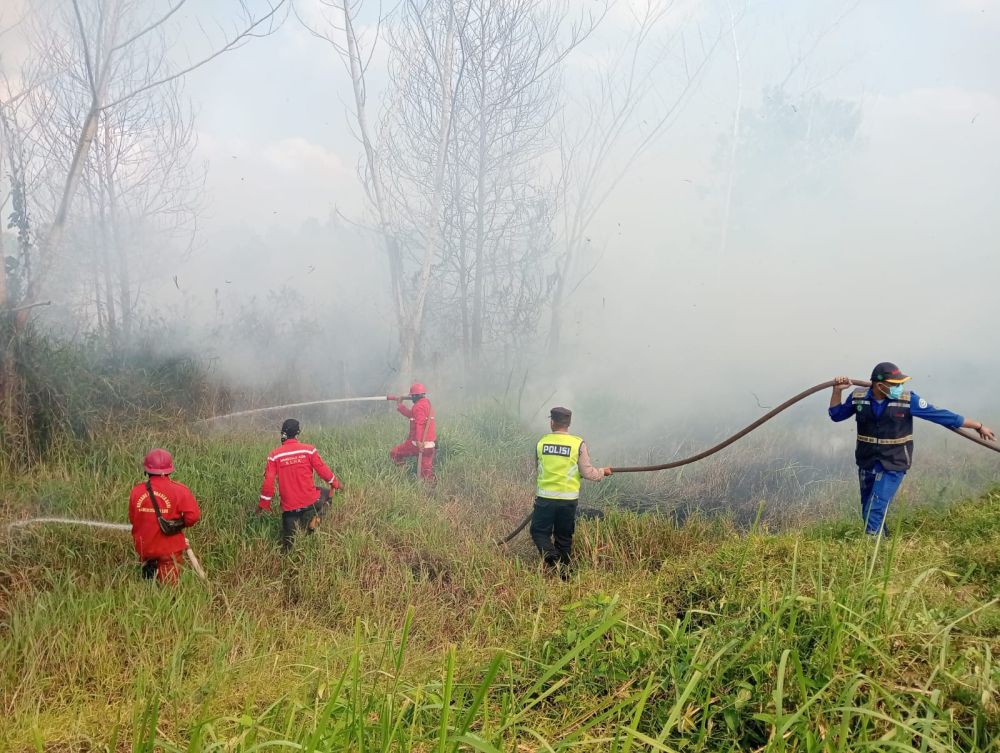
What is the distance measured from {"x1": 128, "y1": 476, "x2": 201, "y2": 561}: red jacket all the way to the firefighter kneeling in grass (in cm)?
85

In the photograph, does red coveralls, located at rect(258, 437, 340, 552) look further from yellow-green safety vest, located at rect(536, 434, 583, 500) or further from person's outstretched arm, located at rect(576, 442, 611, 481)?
person's outstretched arm, located at rect(576, 442, 611, 481)

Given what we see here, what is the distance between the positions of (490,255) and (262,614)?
39.6 ft

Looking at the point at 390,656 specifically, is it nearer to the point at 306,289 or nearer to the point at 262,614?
the point at 262,614

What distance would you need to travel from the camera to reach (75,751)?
7.60ft

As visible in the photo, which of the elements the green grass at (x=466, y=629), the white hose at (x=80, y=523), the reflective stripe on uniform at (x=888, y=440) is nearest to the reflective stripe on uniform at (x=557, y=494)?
the green grass at (x=466, y=629)

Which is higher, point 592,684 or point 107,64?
point 107,64

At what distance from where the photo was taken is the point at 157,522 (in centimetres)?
461

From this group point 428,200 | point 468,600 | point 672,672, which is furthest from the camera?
point 428,200

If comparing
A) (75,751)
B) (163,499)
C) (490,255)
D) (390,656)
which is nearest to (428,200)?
(490,255)

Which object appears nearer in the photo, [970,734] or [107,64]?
[970,734]

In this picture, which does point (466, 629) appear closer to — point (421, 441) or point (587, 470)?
point (587, 470)

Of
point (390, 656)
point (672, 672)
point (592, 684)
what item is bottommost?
point (390, 656)

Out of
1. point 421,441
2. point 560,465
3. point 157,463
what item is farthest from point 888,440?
point 157,463

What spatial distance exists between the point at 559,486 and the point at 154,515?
3.09 m
